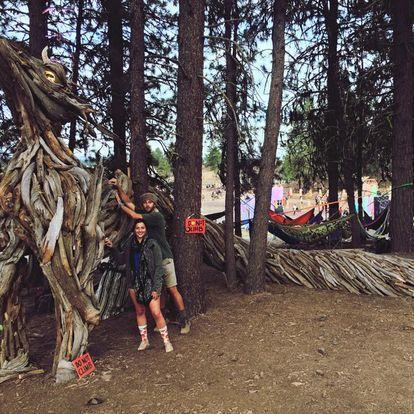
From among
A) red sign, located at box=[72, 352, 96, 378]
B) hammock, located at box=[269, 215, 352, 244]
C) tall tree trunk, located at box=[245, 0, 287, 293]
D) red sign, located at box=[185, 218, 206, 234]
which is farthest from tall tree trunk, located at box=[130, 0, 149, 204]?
hammock, located at box=[269, 215, 352, 244]

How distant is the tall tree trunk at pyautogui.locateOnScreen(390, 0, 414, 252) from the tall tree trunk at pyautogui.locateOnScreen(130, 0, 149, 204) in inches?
168

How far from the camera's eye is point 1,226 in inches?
138

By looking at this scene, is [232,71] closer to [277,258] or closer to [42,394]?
[277,258]

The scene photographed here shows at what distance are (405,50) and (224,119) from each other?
3203 millimetres

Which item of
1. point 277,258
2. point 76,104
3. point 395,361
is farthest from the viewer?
point 277,258

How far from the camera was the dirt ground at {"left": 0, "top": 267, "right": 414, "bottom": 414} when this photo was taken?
2.83 m

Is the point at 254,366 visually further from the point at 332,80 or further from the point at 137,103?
the point at 332,80

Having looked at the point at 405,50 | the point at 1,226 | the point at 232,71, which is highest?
the point at 405,50

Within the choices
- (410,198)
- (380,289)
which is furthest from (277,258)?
(410,198)

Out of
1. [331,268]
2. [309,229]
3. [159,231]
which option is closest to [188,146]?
[159,231]

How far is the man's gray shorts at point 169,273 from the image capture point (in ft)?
13.8

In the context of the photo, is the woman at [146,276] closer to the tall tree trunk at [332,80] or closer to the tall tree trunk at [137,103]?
the tall tree trunk at [137,103]

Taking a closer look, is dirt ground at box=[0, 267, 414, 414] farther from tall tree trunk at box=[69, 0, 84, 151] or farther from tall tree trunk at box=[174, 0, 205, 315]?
tall tree trunk at box=[69, 0, 84, 151]

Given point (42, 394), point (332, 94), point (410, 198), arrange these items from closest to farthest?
1. point (42, 394)
2. point (410, 198)
3. point (332, 94)
